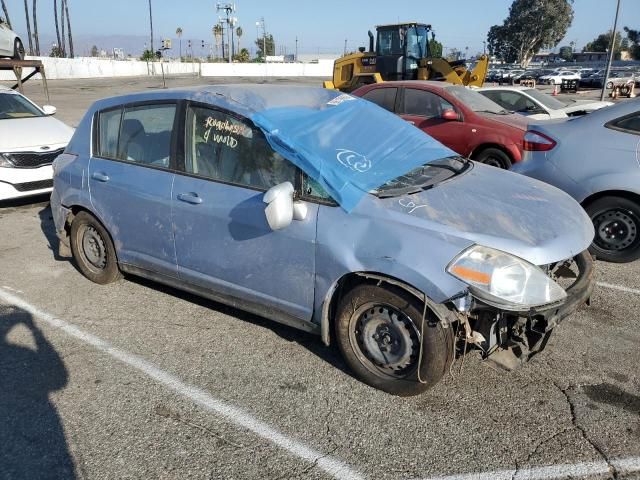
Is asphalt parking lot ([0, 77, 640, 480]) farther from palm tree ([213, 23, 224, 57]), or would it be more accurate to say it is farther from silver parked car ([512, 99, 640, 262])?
palm tree ([213, 23, 224, 57])

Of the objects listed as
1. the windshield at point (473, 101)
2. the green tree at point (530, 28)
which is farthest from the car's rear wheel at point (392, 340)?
the green tree at point (530, 28)

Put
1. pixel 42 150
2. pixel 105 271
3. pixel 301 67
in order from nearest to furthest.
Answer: pixel 105 271 < pixel 42 150 < pixel 301 67

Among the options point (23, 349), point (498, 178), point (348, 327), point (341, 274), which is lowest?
point (23, 349)

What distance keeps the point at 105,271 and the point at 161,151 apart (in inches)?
52.1

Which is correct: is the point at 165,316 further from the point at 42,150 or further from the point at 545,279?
the point at 42,150

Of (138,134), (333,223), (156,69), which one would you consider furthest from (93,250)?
(156,69)

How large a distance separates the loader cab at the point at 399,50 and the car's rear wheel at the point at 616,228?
11.9 metres

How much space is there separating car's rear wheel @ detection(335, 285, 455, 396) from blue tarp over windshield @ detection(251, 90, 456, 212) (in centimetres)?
55

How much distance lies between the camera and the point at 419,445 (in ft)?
8.99

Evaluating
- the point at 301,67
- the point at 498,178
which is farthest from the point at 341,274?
the point at 301,67

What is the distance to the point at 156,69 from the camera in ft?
223

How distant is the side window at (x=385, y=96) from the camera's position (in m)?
8.91

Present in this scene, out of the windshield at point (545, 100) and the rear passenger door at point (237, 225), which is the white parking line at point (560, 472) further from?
the windshield at point (545, 100)

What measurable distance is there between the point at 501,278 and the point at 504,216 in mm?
474
